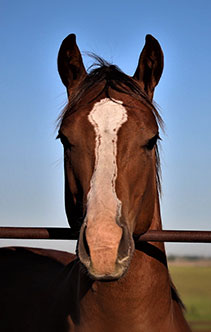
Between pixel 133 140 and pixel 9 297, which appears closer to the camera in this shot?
pixel 133 140

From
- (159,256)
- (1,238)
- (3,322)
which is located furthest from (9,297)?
(159,256)

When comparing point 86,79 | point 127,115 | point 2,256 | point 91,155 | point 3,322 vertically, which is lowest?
point 3,322

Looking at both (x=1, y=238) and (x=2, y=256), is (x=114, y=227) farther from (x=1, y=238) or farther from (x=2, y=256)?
(x=2, y=256)

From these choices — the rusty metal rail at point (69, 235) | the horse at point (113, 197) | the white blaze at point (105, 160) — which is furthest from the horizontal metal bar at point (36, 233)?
the white blaze at point (105, 160)

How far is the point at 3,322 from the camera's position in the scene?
491 centimetres

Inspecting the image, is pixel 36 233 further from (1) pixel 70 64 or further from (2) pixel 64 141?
(1) pixel 70 64

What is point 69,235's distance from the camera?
3.78 metres

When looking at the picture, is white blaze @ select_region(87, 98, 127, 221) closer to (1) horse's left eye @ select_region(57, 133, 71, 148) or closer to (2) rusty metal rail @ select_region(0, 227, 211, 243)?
(1) horse's left eye @ select_region(57, 133, 71, 148)

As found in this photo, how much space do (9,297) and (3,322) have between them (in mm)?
303

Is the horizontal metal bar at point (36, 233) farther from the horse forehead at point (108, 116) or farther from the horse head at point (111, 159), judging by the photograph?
the horse forehead at point (108, 116)

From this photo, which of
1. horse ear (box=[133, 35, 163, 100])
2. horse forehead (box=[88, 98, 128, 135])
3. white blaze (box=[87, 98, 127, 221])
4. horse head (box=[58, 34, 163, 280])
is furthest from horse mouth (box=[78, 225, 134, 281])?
horse ear (box=[133, 35, 163, 100])

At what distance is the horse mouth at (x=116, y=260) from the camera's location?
284 centimetres

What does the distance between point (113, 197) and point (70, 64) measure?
4.83 ft

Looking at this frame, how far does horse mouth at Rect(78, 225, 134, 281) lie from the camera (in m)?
2.84
